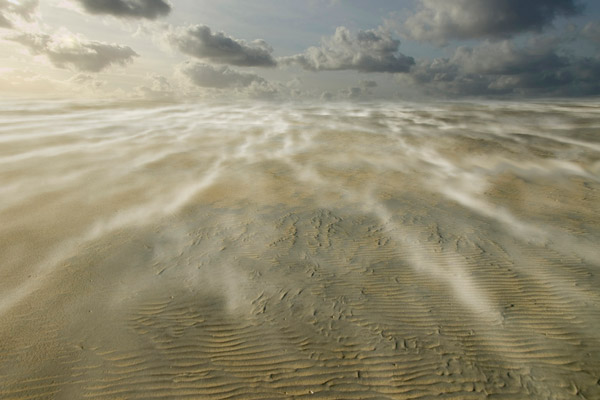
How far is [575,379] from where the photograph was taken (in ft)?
10.1

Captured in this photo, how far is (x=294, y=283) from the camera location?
443 centimetres

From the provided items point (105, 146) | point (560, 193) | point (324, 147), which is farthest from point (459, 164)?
point (105, 146)

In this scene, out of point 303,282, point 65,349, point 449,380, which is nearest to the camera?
point 449,380

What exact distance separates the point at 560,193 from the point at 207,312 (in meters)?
8.61

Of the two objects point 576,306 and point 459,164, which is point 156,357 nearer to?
point 576,306

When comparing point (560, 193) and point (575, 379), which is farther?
point (560, 193)

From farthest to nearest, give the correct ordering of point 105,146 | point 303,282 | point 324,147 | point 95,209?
point 324,147
point 105,146
point 95,209
point 303,282

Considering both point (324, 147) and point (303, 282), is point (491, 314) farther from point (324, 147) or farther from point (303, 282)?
point (324, 147)

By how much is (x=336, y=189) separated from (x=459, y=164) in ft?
17.1

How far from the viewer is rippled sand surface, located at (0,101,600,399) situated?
3107mm

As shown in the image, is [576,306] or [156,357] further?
[576,306]

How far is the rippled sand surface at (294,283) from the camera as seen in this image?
3107 millimetres

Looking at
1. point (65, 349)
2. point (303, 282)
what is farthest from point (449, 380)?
point (65, 349)

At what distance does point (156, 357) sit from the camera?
326cm
